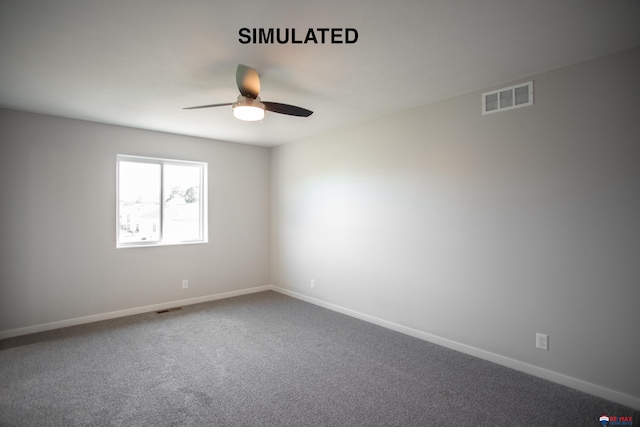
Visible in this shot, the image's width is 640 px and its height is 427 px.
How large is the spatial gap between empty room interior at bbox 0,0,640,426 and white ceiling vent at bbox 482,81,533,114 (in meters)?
0.03

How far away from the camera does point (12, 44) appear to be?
2.30 metres

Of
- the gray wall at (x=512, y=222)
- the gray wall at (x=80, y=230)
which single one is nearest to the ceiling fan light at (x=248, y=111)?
the gray wall at (x=512, y=222)

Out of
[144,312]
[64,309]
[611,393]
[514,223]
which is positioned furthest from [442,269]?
[64,309]

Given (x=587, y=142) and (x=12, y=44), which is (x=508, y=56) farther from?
(x=12, y=44)

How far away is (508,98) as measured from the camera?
9.71 ft

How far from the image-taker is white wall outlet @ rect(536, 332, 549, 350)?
2.72 metres

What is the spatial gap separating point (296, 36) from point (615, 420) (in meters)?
3.37

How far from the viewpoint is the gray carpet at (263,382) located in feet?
7.30

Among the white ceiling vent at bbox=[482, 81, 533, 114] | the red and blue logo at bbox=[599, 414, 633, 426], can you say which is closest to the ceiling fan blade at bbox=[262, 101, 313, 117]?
the white ceiling vent at bbox=[482, 81, 533, 114]

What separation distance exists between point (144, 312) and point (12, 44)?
346 centimetres

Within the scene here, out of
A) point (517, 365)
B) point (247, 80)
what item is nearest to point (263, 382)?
point (517, 365)

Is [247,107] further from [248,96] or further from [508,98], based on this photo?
[508,98]

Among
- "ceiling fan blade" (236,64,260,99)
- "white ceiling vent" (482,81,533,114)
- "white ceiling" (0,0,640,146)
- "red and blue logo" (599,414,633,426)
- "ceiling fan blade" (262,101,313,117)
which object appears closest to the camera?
"white ceiling" (0,0,640,146)

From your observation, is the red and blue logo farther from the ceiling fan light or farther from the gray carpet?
the ceiling fan light
